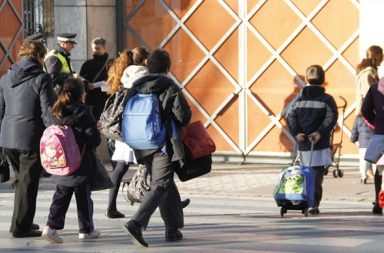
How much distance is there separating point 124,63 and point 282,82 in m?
6.66

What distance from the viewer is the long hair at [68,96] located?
11836 millimetres

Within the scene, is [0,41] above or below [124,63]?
below

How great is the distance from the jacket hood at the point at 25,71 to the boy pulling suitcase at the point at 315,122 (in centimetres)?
→ 314

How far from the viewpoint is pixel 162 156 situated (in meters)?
11.3

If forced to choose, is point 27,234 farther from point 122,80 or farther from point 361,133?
point 361,133

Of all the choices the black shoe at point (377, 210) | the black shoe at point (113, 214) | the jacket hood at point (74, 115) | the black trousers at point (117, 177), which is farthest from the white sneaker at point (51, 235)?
the black shoe at point (377, 210)

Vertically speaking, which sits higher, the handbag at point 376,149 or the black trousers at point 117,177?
the handbag at point 376,149

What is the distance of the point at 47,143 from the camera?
11.8 metres

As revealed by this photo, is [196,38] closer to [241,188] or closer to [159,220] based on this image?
[241,188]

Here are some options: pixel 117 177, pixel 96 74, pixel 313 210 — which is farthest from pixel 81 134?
pixel 96 74

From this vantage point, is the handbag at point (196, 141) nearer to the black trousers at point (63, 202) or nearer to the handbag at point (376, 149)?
the black trousers at point (63, 202)

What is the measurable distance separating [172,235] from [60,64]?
4520mm

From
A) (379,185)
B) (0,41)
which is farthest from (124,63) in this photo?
(0,41)

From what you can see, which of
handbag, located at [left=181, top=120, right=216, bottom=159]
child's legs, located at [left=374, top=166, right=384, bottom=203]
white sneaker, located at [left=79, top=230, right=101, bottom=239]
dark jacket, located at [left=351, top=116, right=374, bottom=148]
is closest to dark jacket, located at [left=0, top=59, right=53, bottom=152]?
white sneaker, located at [left=79, top=230, right=101, bottom=239]
